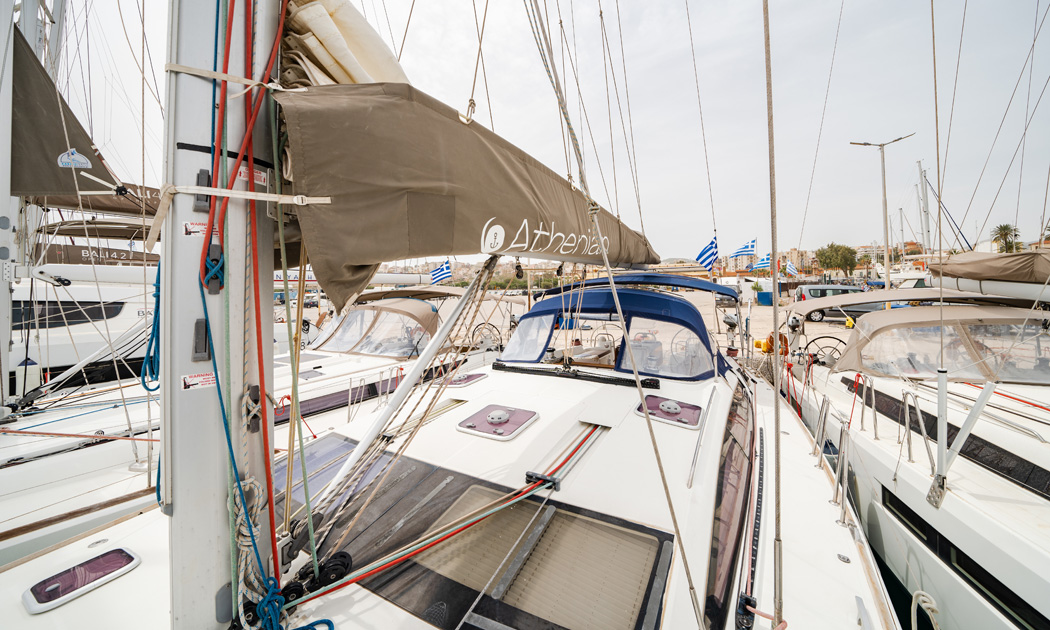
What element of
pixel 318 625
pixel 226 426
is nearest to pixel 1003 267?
pixel 318 625

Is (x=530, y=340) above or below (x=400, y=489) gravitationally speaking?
above

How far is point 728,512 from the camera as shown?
2.02 m

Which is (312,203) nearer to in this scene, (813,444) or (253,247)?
(253,247)

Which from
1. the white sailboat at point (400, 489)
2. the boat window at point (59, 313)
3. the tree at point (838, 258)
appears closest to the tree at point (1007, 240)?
the white sailboat at point (400, 489)

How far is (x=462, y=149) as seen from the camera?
1.52 metres

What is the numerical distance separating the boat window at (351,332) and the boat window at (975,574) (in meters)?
6.42

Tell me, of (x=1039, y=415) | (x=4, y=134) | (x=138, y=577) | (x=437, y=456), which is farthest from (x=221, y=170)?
(x=1039, y=415)

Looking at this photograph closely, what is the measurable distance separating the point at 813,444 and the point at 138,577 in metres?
4.37

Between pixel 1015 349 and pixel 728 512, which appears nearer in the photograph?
pixel 728 512

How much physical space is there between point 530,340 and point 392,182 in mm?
3253

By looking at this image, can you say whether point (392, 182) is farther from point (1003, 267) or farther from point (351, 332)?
point (1003, 267)

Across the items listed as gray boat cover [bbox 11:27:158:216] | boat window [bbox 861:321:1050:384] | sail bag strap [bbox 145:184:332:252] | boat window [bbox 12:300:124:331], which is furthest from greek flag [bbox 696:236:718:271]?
boat window [bbox 12:300:124:331]

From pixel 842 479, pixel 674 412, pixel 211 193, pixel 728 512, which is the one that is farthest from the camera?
pixel 674 412

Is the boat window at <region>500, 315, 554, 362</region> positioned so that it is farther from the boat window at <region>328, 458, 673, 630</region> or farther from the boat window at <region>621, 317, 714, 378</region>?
the boat window at <region>328, 458, 673, 630</region>
